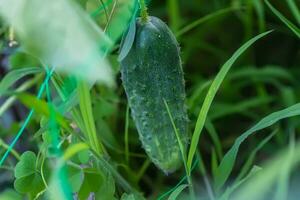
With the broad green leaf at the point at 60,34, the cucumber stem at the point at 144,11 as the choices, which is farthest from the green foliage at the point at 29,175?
the broad green leaf at the point at 60,34

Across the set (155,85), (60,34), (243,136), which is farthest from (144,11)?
(60,34)

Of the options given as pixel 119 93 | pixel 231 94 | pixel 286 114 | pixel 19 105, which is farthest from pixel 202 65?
pixel 286 114

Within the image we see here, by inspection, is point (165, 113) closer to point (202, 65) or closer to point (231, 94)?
point (231, 94)

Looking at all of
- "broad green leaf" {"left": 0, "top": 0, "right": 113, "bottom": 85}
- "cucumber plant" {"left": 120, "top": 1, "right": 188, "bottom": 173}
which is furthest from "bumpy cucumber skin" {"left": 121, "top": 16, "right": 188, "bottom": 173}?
"broad green leaf" {"left": 0, "top": 0, "right": 113, "bottom": 85}

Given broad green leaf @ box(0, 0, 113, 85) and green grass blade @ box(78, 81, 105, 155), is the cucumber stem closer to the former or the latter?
green grass blade @ box(78, 81, 105, 155)

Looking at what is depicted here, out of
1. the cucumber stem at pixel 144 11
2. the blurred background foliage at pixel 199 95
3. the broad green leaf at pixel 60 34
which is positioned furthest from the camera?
the blurred background foliage at pixel 199 95

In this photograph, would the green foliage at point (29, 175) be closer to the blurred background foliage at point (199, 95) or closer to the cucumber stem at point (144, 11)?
the blurred background foliage at point (199, 95)

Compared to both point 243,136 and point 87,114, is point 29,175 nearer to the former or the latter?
point 87,114
